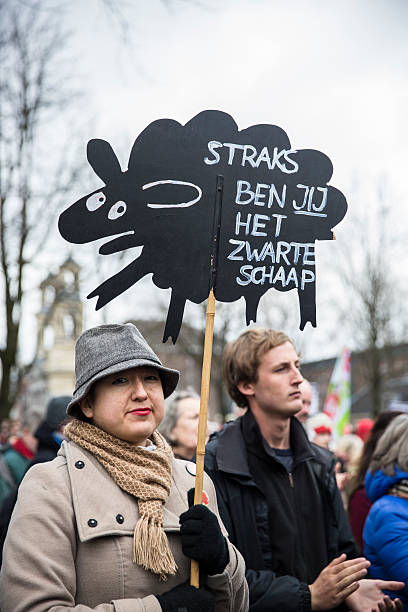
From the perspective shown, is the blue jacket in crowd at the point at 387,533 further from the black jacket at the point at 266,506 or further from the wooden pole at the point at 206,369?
the wooden pole at the point at 206,369

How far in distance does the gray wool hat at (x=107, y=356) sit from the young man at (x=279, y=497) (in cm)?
91

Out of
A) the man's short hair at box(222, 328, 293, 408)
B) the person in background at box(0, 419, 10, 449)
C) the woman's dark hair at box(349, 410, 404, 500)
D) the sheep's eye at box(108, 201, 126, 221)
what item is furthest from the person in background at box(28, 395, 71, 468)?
the person in background at box(0, 419, 10, 449)

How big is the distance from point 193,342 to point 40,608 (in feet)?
88.7

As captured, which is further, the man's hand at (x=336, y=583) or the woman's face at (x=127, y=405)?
the man's hand at (x=336, y=583)

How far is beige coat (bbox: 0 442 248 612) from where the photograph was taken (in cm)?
223

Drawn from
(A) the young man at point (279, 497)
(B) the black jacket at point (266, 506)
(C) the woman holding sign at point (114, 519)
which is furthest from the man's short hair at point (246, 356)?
(C) the woman holding sign at point (114, 519)

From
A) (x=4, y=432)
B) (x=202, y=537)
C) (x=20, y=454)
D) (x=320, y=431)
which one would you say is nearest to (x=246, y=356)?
(x=202, y=537)

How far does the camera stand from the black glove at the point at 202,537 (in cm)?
238

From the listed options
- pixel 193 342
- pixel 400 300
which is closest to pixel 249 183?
pixel 400 300

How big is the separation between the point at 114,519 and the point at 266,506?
1177 millimetres

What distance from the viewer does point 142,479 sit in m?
2.51

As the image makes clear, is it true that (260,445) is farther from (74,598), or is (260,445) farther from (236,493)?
(74,598)

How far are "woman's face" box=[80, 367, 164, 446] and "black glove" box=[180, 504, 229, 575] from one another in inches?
13.5

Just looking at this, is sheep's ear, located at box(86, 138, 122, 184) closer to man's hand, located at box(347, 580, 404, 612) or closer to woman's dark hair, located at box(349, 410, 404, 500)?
man's hand, located at box(347, 580, 404, 612)
